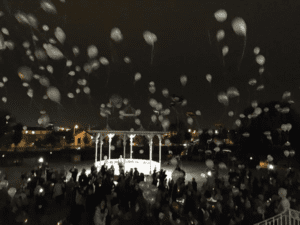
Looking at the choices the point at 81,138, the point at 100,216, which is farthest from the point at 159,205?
the point at 81,138

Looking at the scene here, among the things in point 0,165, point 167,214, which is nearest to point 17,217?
point 167,214

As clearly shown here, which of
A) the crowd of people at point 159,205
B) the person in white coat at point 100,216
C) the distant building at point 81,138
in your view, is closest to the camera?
the person in white coat at point 100,216

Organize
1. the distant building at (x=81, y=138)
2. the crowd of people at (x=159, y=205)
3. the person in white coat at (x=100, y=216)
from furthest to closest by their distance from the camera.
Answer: the distant building at (x=81, y=138)
the crowd of people at (x=159, y=205)
the person in white coat at (x=100, y=216)

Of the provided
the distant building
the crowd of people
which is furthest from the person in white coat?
the distant building

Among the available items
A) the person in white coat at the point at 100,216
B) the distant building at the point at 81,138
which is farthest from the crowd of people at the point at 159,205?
the distant building at the point at 81,138

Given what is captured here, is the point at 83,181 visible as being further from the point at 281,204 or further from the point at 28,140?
the point at 28,140

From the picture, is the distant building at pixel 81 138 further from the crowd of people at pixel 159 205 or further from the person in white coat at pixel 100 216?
the person in white coat at pixel 100 216

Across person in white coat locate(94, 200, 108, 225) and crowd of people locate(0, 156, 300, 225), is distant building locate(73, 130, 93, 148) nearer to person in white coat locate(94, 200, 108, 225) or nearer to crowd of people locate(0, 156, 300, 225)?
crowd of people locate(0, 156, 300, 225)

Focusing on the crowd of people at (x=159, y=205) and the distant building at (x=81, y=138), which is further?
the distant building at (x=81, y=138)

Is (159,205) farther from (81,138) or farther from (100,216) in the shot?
(81,138)

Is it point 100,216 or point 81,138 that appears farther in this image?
point 81,138

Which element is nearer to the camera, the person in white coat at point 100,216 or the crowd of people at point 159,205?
the person in white coat at point 100,216

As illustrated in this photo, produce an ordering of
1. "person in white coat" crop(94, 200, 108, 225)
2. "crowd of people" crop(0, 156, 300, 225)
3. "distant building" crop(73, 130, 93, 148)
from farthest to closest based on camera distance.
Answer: "distant building" crop(73, 130, 93, 148) < "crowd of people" crop(0, 156, 300, 225) < "person in white coat" crop(94, 200, 108, 225)

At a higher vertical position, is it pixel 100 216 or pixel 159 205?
pixel 100 216
